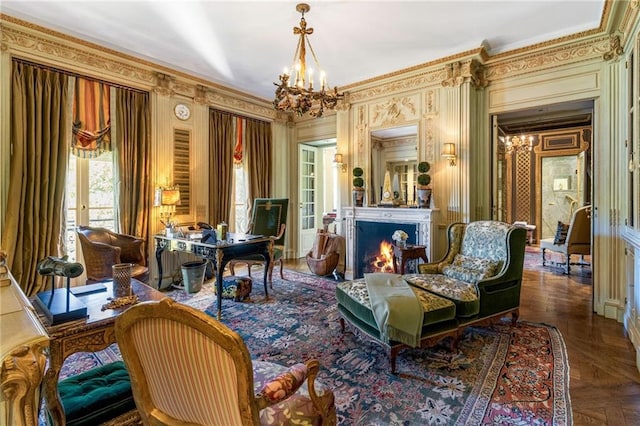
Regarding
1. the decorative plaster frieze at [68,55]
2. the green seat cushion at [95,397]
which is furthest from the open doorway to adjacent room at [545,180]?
the green seat cushion at [95,397]

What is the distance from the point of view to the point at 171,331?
3.17ft

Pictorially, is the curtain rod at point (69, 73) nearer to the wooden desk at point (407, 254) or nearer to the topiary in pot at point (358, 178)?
the topiary in pot at point (358, 178)

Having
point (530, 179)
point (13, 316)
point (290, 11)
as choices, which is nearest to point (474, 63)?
point (290, 11)

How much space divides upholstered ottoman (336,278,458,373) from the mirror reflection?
237 cm

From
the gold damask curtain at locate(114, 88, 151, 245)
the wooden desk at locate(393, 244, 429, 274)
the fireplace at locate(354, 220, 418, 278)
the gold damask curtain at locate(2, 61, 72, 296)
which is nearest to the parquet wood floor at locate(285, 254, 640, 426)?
the wooden desk at locate(393, 244, 429, 274)

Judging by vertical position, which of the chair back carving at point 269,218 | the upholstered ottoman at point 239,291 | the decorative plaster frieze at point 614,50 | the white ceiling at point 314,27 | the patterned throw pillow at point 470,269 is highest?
the white ceiling at point 314,27

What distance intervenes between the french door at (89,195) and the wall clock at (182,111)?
1099 mm

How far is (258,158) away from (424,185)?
10.1 feet

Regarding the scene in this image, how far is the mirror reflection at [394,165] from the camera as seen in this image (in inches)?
188

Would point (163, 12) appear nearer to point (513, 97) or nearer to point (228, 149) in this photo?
point (228, 149)

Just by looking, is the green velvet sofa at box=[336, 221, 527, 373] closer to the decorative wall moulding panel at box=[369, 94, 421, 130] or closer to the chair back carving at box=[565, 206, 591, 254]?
the decorative wall moulding panel at box=[369, 94, 421, 130]

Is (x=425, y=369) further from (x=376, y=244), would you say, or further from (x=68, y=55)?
(x=68, y=55)

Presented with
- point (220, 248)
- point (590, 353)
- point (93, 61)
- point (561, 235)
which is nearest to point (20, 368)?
point (220, 248)

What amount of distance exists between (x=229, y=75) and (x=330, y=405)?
473cm
